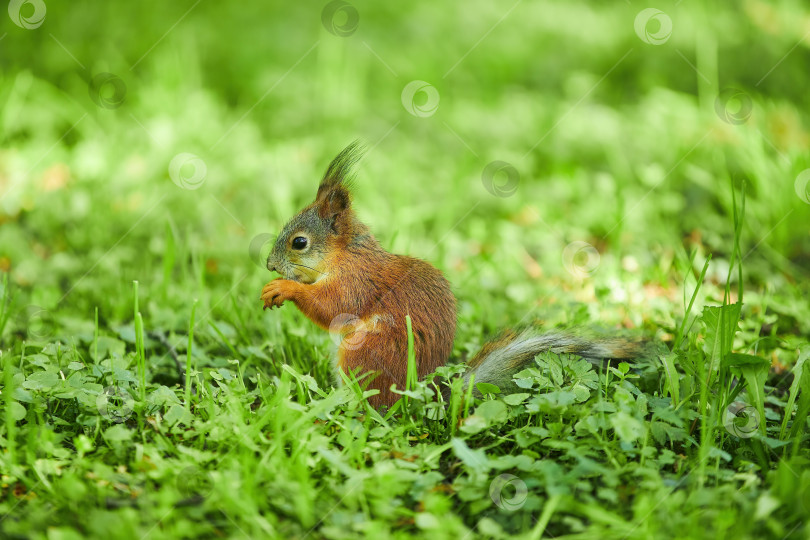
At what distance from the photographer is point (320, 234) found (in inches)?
95.2

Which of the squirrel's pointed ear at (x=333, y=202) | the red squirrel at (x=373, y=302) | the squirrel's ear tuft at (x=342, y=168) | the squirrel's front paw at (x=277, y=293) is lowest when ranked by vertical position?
the squirrel's front paw at (x=277, y=293)

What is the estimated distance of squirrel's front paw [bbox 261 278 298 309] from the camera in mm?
2229

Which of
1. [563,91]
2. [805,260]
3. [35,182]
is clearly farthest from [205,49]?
[805,260]

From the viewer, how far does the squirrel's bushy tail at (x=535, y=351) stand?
212 centimetres

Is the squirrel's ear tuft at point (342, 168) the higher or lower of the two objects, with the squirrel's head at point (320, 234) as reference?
higher

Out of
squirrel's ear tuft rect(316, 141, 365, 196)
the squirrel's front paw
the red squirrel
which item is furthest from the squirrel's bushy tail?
squirrel's ear tuft rect(316, 141, 365, 196)

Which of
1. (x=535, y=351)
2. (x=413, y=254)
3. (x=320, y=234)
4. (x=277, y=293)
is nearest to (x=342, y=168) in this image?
(x=320, y=234)

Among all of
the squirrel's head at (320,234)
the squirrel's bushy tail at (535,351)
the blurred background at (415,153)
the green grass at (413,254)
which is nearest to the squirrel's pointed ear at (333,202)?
the squirrel's head at (320,234)

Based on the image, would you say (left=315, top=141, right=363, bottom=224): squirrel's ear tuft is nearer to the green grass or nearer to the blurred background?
the green grass

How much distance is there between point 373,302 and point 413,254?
4.46 feet

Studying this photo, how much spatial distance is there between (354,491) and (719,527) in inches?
33.0

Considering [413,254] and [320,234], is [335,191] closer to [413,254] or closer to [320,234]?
[320,234]

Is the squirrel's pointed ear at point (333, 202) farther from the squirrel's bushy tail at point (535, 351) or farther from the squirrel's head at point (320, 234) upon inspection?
the squirrel's bushy tail at point (535, 351)

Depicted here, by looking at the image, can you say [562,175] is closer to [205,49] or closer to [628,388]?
[628,388]
